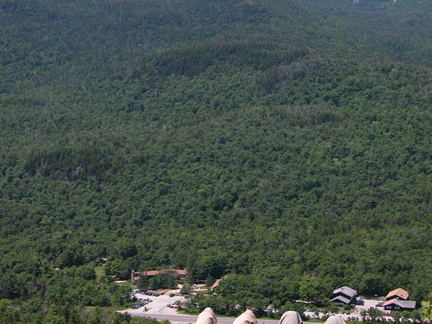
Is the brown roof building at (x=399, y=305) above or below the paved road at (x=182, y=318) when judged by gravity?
below

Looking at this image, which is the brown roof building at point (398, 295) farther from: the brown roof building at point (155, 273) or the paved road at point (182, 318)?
the brown roof building at point (155, 273)

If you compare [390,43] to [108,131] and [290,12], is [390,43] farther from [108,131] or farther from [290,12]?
[108,131]

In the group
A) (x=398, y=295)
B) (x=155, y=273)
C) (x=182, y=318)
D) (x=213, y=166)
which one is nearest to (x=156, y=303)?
(x=182, y=318)

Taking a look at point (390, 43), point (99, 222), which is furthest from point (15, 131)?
point (390, 43)

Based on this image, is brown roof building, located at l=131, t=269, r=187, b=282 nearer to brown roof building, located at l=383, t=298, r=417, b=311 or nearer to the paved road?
the paved road

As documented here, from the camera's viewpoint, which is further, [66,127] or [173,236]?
[66,127]


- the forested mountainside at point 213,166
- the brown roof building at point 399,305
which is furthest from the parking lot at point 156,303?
the brown roof building at point 399,305

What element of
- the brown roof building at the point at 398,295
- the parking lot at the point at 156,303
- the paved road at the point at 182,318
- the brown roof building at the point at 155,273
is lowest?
the brown roof building at the point at 155,273

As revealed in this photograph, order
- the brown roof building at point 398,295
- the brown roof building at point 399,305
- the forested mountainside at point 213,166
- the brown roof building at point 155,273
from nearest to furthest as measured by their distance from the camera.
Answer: the brown roof building at point 399,305
the brown roof building at point 398,295
the forested mountainside at point 213,166
the brown roof building at point 155,273

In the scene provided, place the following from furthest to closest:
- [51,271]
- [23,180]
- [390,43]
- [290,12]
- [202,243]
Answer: [290,12] → [390,43] → [23,180] → [202,243] → [51,271]

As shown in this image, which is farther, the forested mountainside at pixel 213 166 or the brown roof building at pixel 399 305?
the forested mountainside at pixel 213 166
